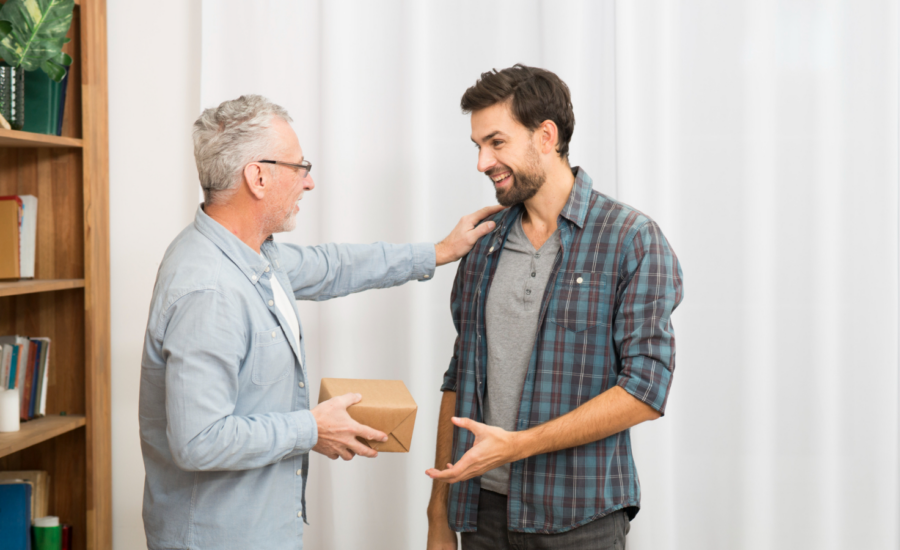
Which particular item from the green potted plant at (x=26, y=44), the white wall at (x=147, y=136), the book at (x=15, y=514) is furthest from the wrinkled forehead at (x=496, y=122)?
the book at (x=15, y=514)

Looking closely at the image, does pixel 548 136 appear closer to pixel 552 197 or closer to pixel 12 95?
pixel 552 197

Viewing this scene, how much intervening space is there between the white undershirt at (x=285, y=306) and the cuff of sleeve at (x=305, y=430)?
7.3 inches

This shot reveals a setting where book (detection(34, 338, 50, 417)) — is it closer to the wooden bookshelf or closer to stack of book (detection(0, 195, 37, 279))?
the wooden bookshelf

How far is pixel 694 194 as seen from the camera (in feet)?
6.69

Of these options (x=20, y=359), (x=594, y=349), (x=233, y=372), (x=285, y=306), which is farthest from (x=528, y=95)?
(x=20, y=359)

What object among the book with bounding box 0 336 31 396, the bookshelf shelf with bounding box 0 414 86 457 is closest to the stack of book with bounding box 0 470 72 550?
the bookshelf shelf with bounding box 0 414 86 457

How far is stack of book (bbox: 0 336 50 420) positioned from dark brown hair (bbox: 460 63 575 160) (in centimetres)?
158

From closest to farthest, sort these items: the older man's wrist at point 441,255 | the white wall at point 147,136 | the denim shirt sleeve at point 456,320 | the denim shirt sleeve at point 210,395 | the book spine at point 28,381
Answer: the denim shirt sleeve at point 210,395
the denim shirt sleeve at point 456,320
the older man's wrist at point 441,255
the book spine at point 28,381
the white wall at point 147,136

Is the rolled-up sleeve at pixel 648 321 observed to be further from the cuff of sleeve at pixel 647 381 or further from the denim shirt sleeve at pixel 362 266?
the denim shirt sleeve at pixel 362 266

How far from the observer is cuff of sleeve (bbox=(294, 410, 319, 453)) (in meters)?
1.26

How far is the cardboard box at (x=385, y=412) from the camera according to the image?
4.33 feet

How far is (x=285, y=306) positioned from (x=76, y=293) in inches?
43.7

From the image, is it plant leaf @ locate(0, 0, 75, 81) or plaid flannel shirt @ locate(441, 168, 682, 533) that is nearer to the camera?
plaid flannel shirt @ locate(441, 168, 682, 533)

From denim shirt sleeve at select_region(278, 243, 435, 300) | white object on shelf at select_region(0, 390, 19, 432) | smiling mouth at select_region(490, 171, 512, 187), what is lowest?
white object on shelf at select_region(0, 390, 19, 432)
